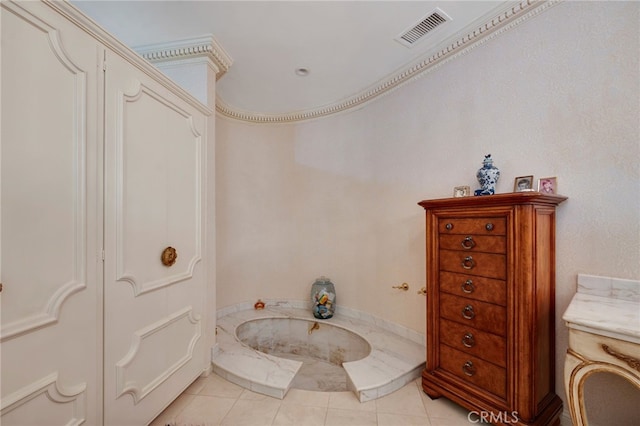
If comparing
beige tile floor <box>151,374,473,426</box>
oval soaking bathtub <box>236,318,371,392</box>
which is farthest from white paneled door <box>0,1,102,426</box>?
oval soaking bathtub <box>236,318,371,392</box>

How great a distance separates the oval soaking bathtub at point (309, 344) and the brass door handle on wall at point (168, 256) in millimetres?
1434

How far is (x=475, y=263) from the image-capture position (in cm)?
152

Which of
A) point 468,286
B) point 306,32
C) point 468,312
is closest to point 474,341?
point 468,312

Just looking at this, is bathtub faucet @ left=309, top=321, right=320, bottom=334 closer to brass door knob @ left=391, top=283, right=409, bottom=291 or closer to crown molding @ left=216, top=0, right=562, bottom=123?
brass door knob @ left=391, top=283, right=409, bottom=291

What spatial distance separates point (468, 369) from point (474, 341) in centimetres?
18

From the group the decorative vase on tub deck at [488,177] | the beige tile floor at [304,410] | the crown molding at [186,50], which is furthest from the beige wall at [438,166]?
the crown molding at [186,50]

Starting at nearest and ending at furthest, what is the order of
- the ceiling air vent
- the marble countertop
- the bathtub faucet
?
the marble countertop
the ceiling air vent
the bathtub faucet

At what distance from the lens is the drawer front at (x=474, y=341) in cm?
142

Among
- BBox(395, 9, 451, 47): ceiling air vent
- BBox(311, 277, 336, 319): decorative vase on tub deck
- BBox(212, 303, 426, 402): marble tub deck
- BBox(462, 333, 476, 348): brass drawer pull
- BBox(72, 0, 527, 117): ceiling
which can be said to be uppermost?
BBox(395, 9, 451, 47): ceiling air vent

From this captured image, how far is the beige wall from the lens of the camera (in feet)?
4.47

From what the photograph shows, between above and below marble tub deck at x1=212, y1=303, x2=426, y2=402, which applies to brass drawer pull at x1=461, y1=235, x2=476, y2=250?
above

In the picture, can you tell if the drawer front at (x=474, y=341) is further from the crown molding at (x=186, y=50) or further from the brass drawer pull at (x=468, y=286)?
the crown molding at (x=186, y=50)

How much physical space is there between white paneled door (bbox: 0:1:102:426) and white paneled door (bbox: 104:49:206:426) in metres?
0.08

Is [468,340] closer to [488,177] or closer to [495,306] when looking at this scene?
[495,306]
